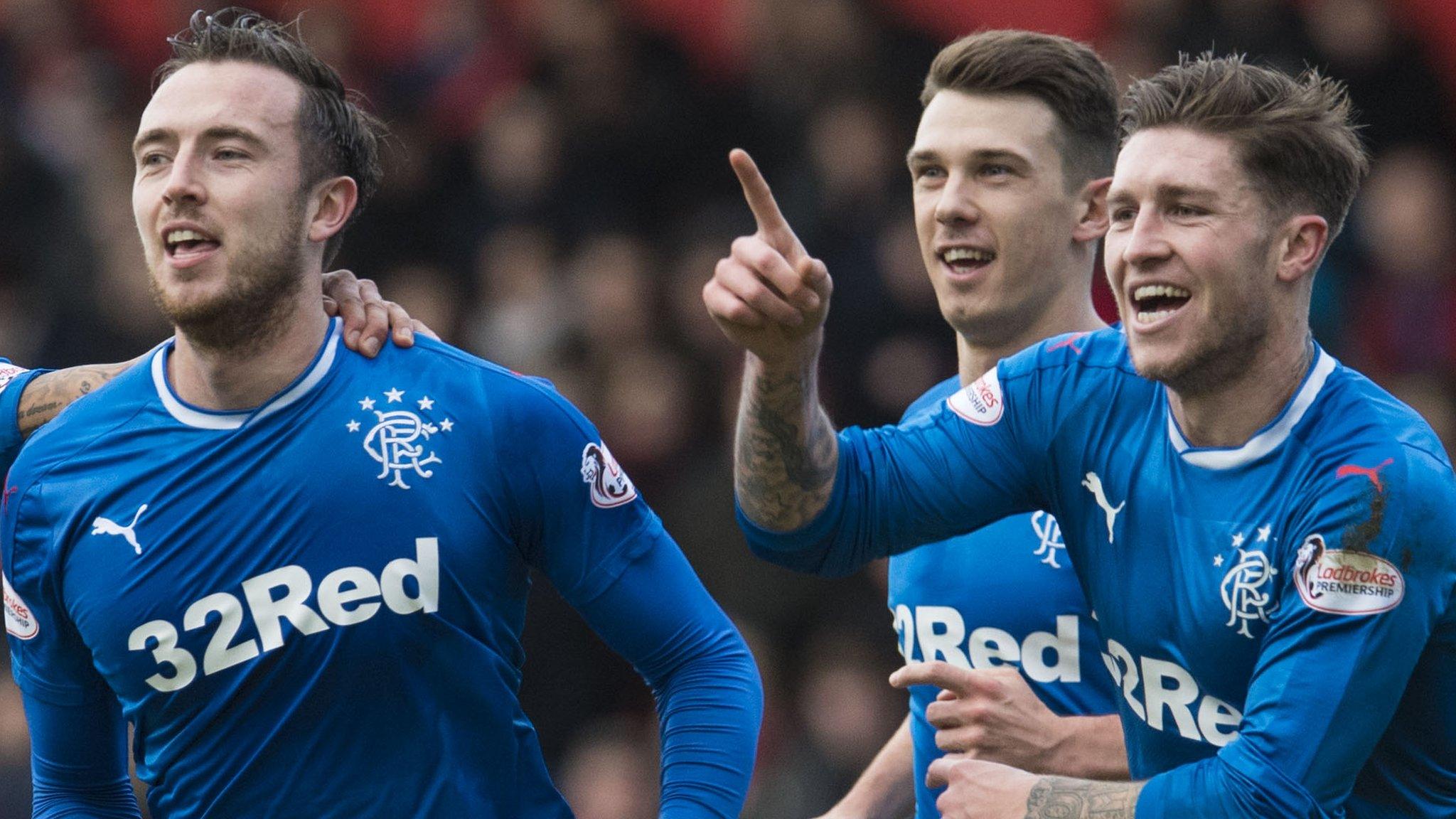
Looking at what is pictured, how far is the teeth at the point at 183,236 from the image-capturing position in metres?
3.58

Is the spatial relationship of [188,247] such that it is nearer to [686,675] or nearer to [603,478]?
[603,478]

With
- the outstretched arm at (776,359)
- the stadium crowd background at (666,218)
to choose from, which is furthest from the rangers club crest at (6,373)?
the stadium crowd background at (666,218)

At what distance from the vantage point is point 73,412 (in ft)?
12.2

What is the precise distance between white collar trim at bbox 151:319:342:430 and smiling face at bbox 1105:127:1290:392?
61.1 inches

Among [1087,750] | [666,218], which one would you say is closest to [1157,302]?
[1087,750]

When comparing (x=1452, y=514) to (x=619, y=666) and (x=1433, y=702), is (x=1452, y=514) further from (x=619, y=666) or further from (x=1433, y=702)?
(x=619, y=666)

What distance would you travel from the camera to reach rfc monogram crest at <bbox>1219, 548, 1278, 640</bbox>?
3.37 metres

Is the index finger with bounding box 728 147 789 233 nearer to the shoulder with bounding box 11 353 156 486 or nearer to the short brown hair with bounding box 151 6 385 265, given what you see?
the short brown hair with bounding box 151 6 385 265

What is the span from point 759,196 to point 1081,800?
123 centimetres

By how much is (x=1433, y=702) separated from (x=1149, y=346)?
0.83m

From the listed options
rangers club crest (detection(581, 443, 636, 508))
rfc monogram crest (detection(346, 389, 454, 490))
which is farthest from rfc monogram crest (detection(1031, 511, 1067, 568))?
rfc monogram crest (detection(346, 389, 454, 490))

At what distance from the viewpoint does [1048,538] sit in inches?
169

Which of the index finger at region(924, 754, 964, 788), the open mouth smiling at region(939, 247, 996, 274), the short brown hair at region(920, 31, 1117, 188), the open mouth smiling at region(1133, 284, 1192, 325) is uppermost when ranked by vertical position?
the short brown hair at region(920, 31, 1117, 188)

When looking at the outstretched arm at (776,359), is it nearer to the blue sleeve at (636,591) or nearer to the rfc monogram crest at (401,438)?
the blue sleeve at (636,591)
